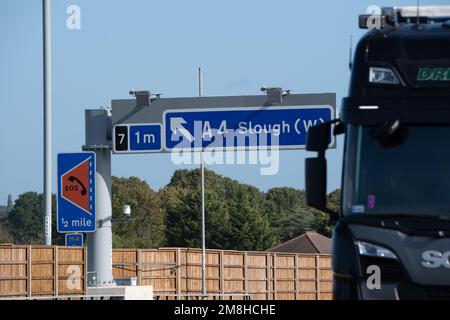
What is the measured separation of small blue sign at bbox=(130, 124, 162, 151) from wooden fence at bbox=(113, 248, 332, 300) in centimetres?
1241

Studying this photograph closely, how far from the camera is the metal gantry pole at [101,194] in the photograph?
2395cm

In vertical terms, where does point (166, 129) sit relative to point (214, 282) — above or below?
above

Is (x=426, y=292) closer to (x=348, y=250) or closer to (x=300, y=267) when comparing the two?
(x=348, y=250)

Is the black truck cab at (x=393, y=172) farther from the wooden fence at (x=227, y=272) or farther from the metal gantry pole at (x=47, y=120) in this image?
the wooden fence at (x=227, y=272)

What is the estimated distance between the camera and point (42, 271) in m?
28.8

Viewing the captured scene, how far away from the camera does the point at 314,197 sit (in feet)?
35.4

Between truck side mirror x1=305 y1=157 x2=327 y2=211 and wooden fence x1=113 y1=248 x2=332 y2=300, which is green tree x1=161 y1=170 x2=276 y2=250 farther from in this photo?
truck side mirror x1=305 y1=157 x2=327 y2=211

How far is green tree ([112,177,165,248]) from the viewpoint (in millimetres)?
92688

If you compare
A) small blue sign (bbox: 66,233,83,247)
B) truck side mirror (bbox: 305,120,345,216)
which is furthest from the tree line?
truck side mirror (bbox: 305,120,345,216)

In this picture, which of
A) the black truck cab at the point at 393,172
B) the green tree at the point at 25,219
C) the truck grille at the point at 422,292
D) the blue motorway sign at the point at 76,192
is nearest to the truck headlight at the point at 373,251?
the black truck cab at the point at 393,172

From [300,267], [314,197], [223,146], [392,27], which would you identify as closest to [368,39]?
[392,27]

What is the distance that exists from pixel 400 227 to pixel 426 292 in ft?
2.02

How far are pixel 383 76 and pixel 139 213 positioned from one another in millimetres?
105504

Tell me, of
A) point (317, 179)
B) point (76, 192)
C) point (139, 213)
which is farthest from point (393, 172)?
point (139, 213)
